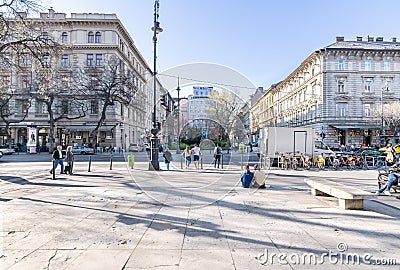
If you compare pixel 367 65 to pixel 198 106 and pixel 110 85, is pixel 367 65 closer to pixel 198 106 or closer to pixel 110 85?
pixel 110 85

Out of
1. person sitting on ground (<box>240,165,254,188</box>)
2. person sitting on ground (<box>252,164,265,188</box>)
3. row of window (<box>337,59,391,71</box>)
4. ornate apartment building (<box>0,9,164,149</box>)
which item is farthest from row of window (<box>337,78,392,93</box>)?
person sitting on ground (<box>240,165,254,188</box>)

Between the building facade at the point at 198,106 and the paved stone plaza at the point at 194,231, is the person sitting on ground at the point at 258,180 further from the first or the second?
the building facade at the point at 198,106

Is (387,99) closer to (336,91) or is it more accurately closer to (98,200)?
(336,91)

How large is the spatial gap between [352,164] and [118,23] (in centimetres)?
4396

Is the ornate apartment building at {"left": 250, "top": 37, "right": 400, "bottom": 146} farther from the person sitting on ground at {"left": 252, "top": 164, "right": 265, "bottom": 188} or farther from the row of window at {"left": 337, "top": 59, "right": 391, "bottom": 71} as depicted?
the person sitting on ground at {"left": 252, "top": 164, "right": 265, "bottom": 188}

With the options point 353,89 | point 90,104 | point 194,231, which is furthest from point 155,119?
point 353,89

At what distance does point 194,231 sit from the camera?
5480mm

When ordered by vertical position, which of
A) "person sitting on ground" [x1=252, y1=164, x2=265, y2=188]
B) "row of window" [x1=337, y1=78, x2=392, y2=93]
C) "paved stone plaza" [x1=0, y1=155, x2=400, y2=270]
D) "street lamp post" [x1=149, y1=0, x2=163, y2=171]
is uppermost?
"row of window" [x1=337, y1=78, x2=392, y2=93]

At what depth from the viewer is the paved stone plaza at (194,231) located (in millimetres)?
4156

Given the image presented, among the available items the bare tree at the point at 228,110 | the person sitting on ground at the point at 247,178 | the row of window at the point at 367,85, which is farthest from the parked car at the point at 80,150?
the row of window at the point at 367,85

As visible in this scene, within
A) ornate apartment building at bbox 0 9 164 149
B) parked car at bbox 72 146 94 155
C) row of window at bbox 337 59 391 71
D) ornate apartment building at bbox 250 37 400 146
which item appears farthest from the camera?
ornate apartment building at bbox 0 9 164 149

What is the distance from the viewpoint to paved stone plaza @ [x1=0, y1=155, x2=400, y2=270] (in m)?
4.16

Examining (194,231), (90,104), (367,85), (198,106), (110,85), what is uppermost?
(367,85)

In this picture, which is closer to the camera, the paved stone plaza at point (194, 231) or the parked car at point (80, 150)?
the paved stone plaza at point (194, 231)
